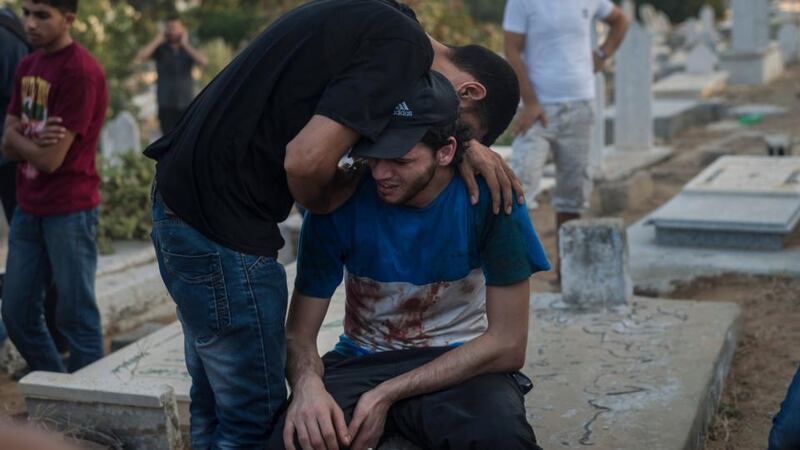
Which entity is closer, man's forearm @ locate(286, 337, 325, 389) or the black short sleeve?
the black short sleeve

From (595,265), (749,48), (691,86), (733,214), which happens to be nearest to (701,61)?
(749,48)

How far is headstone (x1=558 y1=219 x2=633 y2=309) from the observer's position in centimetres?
455

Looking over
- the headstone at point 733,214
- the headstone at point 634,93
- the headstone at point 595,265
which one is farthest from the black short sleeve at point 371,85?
the headstone at point 634,93

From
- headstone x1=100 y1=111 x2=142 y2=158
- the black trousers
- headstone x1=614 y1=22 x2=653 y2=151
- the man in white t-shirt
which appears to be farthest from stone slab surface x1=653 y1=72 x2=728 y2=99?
the black trousers

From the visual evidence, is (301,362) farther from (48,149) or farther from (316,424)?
(48,149)

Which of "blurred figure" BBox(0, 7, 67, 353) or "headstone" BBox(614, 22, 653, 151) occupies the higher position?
"blurred figure" BBox(0, 7, 67, 353)

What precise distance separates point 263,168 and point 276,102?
165 mm

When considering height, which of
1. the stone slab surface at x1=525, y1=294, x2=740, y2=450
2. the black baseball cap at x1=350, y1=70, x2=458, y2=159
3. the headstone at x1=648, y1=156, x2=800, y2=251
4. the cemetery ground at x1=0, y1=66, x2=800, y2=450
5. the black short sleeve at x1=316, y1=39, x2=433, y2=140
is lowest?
the cemetery ground at x1=0, y1=66, x2=800, y2=450

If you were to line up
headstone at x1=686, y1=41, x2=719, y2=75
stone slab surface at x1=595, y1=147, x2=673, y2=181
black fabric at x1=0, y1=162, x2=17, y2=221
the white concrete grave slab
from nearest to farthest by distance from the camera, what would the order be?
black fabric at x1=0, y1=162, x2=17, y2=221 < the white concrete grave slab < stone slab surface at x1=595, y1=147, x2=673, y2=181 < headstone at x1=686, y1=41, x2=719, y2=75

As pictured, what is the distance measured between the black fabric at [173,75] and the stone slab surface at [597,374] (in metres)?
6.62

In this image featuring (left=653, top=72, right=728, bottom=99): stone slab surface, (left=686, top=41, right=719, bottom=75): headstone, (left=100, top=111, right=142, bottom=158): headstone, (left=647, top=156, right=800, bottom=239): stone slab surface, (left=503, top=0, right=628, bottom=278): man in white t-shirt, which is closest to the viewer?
(left=503, top=0, right=628, bottom=278): man in white t-shirt

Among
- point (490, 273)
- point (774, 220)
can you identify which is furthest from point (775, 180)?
point (490, 273)

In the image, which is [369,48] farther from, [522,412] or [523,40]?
[523,40]

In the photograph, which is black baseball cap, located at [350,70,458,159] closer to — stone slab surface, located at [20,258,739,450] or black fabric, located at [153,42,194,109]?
stone slab surface, located at [20,258,739,450]
